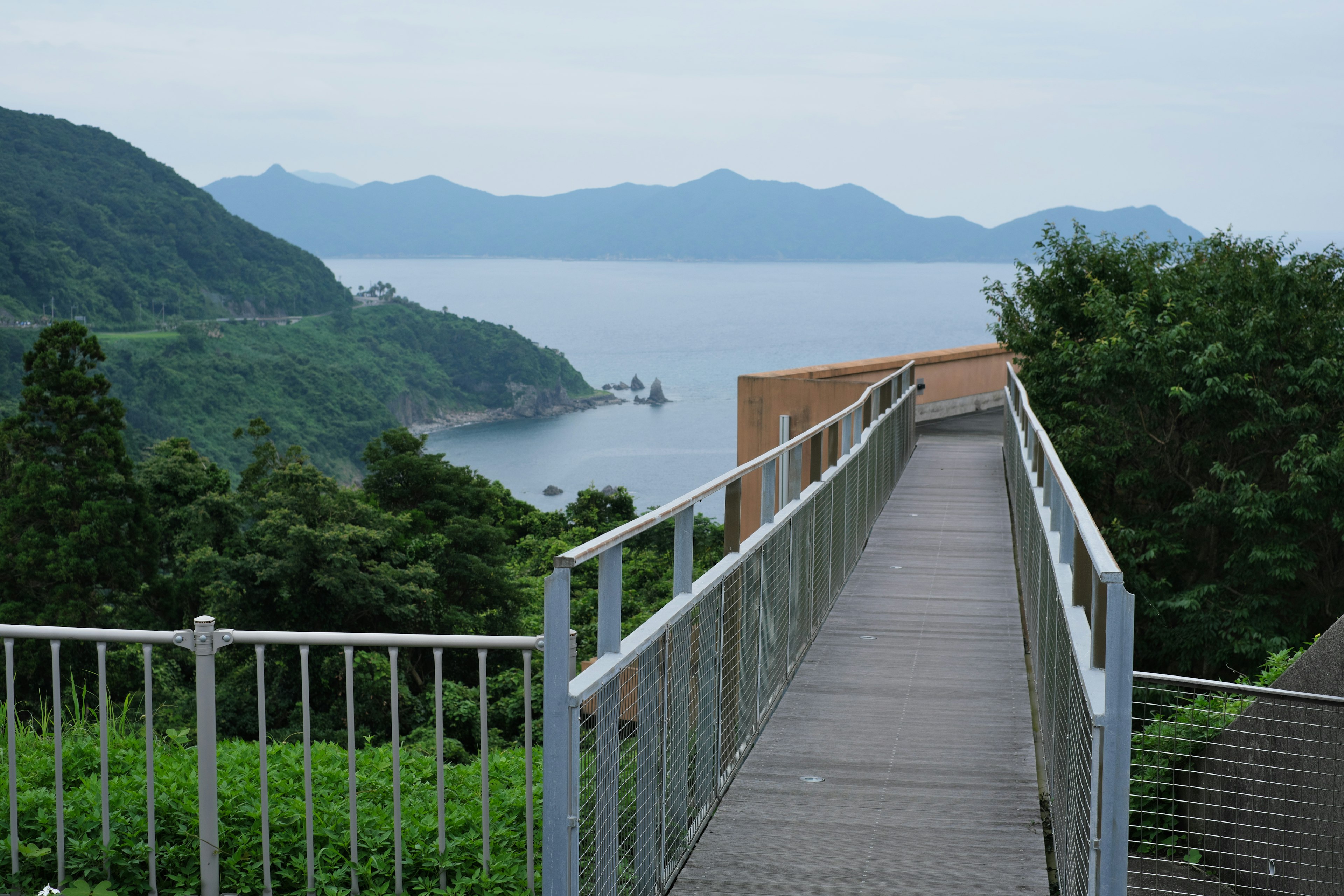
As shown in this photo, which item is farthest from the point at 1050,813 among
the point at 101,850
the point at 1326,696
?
the point at 101,850

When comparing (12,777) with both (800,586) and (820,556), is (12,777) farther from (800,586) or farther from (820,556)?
(820,556)

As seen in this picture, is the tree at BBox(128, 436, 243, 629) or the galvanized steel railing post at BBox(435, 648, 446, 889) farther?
the tree at BBox(128, 436, 243, 629)

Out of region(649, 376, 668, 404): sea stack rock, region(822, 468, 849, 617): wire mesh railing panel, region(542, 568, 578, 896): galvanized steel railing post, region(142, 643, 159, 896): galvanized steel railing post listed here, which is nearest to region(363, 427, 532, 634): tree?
region(822, 468, 849, 617): wire mesh railing panel

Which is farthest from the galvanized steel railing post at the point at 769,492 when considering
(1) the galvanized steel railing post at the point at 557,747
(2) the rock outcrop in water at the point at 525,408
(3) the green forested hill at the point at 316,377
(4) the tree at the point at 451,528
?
(2) the rock outcrop in water at the point at 525,408

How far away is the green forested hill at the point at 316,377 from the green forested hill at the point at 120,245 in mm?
11344

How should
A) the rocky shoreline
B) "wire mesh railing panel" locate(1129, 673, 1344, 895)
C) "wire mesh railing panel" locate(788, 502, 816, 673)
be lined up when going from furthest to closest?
the rocky shoreline
"wire mesh railing panel" locate(788, 502, 816, 673)
"wire mesh railing panel" locate(1129, 673, 1344, 895)

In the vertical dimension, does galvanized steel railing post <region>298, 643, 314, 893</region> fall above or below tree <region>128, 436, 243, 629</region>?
above

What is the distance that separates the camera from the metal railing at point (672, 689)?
312 cm

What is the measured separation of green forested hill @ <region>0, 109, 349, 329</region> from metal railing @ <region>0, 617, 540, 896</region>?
137740 mm

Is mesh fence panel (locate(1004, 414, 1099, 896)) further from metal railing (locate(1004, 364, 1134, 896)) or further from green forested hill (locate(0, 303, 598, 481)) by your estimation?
green forested hill (locate(0, 303, 598, 481))

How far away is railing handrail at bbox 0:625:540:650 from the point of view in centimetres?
358

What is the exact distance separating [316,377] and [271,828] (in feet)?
424

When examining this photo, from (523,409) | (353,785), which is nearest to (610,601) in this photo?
(353,785)

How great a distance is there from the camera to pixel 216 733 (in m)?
3.71
